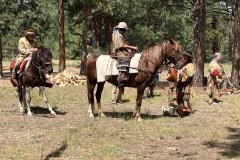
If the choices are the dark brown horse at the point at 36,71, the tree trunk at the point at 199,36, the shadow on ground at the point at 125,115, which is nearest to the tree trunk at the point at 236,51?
the tree trunk at the point at 199,36

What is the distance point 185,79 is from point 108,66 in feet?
8.70

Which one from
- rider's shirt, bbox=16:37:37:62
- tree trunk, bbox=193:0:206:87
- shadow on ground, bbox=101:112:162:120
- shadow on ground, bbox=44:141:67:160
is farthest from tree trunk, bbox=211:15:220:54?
shadow on ground, bbox=44:141:67:160

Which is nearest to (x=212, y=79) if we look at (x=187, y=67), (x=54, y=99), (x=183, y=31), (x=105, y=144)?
(x=187, y=67)

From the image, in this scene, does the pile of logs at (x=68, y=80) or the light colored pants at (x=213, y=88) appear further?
the pile of logs at (x=68, y=80)

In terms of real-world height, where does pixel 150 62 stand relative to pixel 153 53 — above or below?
below

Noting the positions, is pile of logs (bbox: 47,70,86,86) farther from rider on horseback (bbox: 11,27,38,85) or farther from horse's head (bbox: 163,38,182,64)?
horse's head (bbox: 163,38,182,64)

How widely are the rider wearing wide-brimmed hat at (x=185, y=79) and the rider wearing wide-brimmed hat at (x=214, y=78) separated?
7.70 feet

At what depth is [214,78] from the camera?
49.8ft

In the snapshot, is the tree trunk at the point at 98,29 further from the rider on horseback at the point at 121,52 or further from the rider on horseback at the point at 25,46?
the rider on horseback at the point at 121,52

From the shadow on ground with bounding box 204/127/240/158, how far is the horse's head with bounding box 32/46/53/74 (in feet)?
17.9

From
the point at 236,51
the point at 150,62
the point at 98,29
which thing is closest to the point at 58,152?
the point at 150,62

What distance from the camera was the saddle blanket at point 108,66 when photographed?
37.3 ft

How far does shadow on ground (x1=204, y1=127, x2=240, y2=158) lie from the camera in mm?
8043

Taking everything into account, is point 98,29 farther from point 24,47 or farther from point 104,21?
point 24,47
